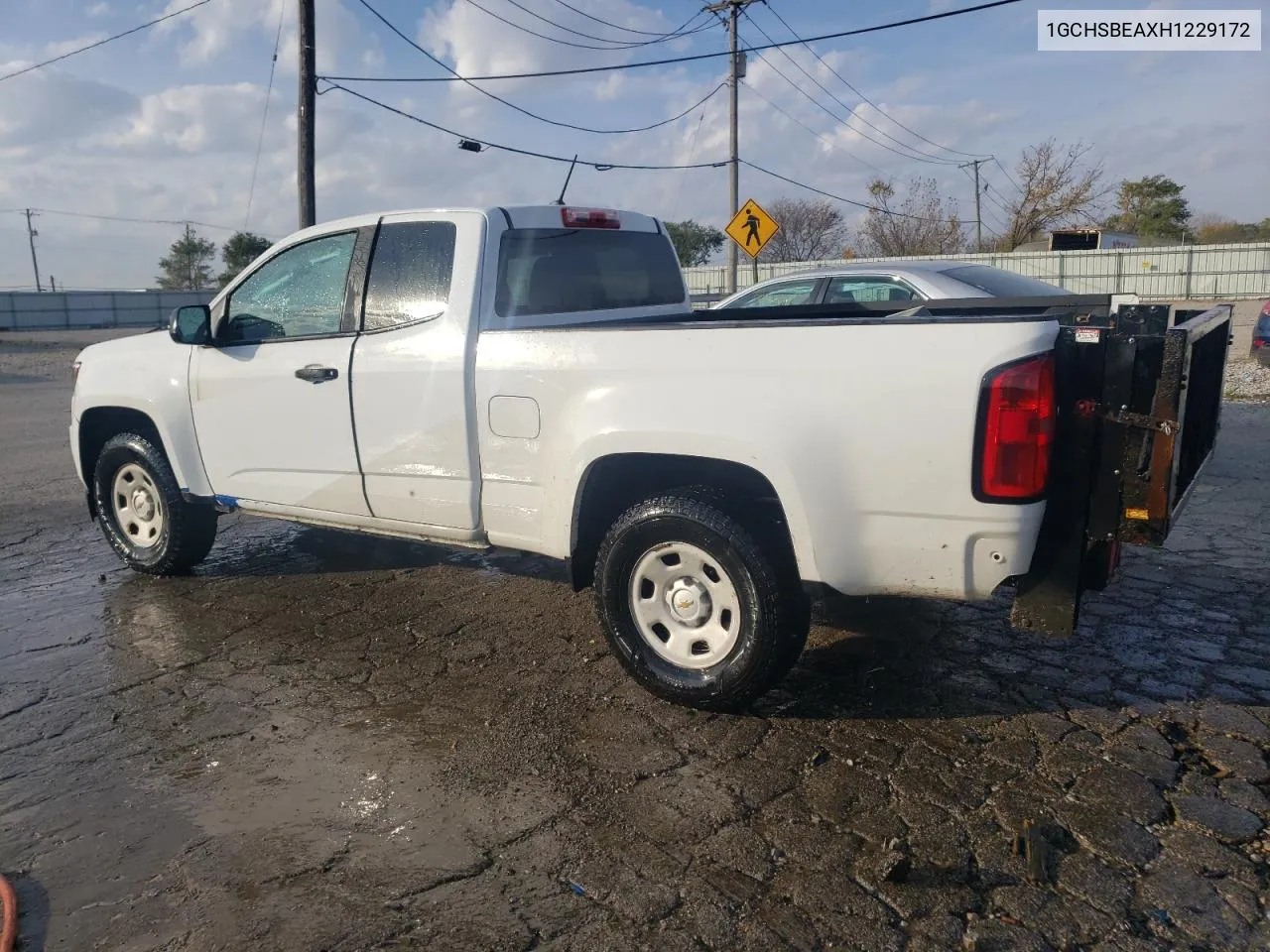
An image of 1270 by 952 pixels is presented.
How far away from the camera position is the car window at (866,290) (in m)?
8.35

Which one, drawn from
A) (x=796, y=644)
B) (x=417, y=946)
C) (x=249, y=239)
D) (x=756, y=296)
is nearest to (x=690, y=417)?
(x=796, y=644)

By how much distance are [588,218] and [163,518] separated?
3048 mm

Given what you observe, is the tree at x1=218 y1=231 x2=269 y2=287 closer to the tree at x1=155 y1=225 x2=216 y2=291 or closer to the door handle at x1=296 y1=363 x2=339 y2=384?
the tree at x1=155 y1=225 x2=216 y2=291

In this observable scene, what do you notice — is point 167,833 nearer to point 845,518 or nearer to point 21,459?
point 845,518

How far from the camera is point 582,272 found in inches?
204

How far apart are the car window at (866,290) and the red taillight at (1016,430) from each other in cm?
507


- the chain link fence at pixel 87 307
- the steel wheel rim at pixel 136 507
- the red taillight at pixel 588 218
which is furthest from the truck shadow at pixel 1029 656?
the chain link fence at pixel 87 307

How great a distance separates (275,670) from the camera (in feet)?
15.2

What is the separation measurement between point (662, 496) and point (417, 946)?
6.07ft

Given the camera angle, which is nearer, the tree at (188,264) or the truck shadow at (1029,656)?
the truck shadow at (1029,656)

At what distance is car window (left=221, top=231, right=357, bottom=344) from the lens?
5129mm

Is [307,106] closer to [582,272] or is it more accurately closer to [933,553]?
[582,272]

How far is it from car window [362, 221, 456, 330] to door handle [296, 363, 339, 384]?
0.88 feet

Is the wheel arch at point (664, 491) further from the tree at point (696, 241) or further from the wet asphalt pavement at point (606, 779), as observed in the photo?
the tree at point (696, 241)
